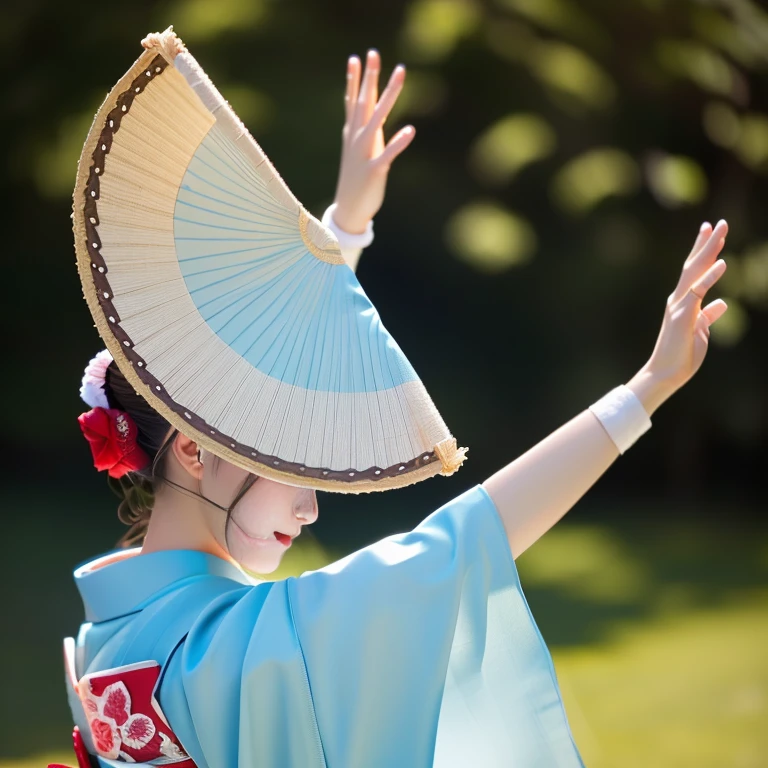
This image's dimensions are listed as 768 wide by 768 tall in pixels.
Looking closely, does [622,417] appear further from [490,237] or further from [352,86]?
[490,237]

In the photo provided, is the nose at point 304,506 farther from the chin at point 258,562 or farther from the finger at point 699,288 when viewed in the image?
the finger at point 699,288

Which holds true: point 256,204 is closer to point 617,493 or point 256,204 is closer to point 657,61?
point 617,493

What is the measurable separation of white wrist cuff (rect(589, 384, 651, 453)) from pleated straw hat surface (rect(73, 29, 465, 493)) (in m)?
0.16

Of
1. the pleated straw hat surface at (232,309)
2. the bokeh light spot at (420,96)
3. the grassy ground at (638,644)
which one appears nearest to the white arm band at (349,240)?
the pleated straw hat surface at (232,309)

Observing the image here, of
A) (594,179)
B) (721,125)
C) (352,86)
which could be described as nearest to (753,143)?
(721,125)

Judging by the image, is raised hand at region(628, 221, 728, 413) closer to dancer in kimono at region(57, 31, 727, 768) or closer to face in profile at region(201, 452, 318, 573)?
dancer in kimono at region(57, 31, 727, 768)

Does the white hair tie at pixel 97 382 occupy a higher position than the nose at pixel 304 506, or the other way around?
the white hair tie at pixel 97 382

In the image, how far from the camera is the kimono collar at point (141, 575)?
109 centimetres

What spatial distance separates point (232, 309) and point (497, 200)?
3265 mm

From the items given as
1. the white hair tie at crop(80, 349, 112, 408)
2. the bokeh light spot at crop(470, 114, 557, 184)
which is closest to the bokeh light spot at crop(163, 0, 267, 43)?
the bokeh light spot at crop(470, 114, 557, 184)

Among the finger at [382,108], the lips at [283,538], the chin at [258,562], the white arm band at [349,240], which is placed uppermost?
the finger at [382,108]

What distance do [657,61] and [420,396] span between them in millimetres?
3635

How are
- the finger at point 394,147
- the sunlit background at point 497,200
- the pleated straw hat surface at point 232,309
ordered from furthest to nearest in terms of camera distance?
1. the sunlit background at point 497,200
2. the finger at point 394,147
3. the pleated straw hat surface at point 232,309

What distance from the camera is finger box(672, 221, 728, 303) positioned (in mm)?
1033
